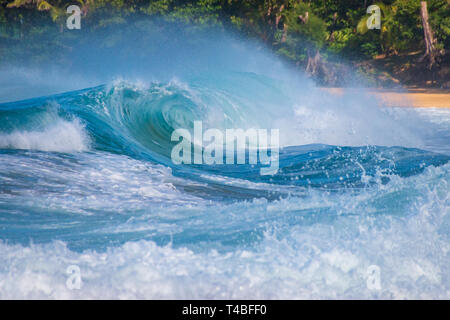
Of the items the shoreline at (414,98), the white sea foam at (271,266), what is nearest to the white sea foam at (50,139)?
the white sea foam at (271,266)

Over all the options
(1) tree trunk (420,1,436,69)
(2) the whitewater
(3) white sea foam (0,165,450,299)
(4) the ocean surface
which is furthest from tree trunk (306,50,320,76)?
(3) white sea foam (0,165,450,299)

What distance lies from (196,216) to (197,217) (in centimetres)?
3

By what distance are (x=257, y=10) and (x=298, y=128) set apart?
1747 cm

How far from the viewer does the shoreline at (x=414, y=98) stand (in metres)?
13.9

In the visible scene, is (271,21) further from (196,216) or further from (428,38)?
(196,216)

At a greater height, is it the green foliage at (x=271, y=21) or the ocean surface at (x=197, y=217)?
the green foliage at (x=271, y=21)

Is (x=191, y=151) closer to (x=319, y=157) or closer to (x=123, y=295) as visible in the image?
(x=319, y=157)

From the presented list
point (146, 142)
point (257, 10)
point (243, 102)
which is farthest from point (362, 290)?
point (257, 10)

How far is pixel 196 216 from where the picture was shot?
13.6 feet

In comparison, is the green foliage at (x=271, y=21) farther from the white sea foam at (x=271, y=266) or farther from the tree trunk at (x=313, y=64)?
the white sea foam at (x=271, y=266)

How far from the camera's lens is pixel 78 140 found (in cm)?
647

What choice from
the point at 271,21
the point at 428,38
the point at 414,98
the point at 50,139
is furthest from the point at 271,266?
the point at 271,21

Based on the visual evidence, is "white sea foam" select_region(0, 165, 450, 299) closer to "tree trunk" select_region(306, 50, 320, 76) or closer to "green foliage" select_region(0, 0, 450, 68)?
"tree trunk" select_region(306, 50, 320, 76)

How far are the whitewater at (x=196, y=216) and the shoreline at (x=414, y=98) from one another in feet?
19.0
